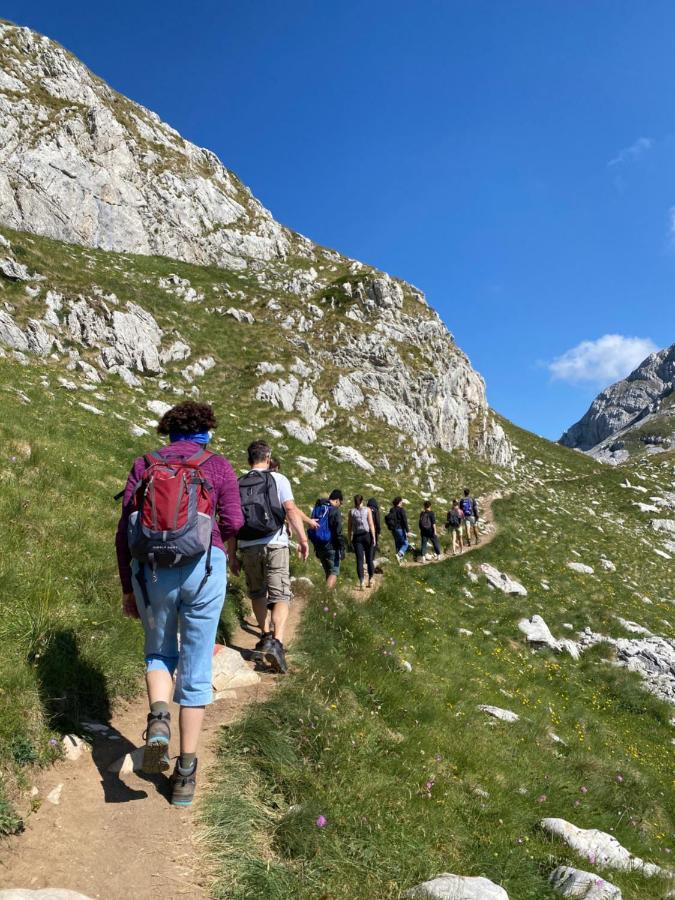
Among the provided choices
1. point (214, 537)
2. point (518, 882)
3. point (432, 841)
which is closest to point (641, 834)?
point (518, 882)

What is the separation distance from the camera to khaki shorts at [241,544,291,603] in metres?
7.66

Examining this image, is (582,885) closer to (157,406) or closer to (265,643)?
(265,643)

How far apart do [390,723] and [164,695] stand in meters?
3.68

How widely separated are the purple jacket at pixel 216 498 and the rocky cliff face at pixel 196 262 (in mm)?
26544

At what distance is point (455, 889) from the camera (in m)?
4.07

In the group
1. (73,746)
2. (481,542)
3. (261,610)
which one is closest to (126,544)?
(73,746)

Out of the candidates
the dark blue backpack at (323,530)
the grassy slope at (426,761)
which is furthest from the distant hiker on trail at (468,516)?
the dark blue backpack at (323,530)


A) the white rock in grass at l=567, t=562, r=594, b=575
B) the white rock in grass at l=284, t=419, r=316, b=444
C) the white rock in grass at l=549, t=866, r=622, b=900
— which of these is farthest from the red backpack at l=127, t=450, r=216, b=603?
the white rock in grass at l=284, t=419, r=316, b=444

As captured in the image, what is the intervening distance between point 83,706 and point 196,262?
56.6 meters

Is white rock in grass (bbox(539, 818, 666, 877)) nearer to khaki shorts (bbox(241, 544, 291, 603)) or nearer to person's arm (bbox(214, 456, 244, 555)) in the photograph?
khaki shorts (bbox(241, 544, 291, 603))

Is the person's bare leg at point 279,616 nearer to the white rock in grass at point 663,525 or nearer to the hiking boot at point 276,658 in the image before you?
the hiking boot at point 276,658

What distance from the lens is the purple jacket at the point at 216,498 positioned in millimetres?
4526

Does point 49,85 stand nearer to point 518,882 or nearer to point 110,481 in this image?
point 110,481

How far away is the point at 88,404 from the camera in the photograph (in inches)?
747
